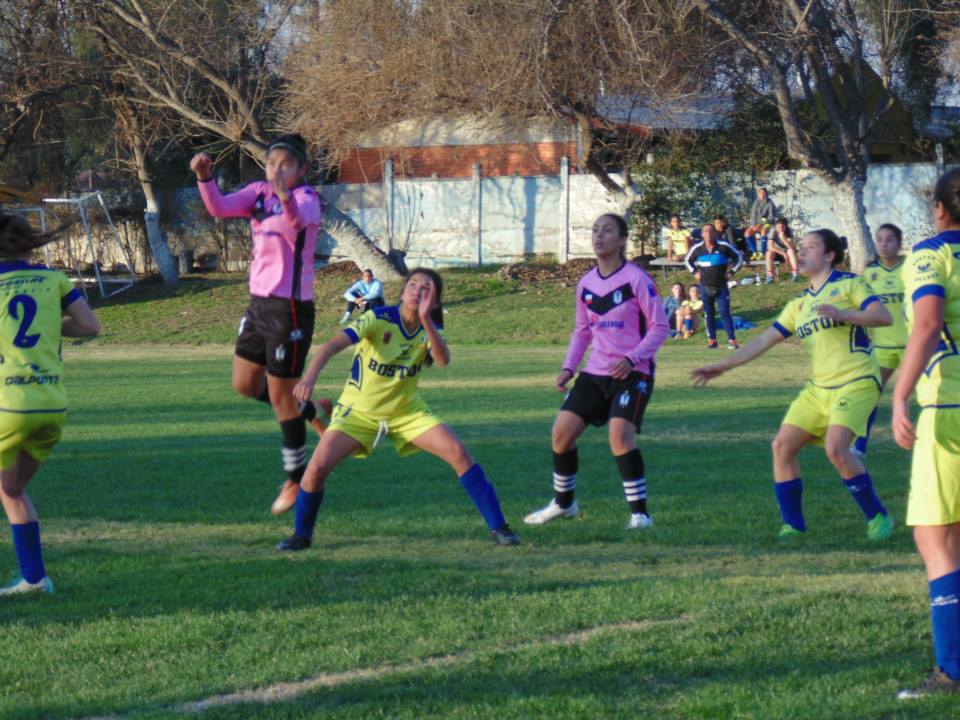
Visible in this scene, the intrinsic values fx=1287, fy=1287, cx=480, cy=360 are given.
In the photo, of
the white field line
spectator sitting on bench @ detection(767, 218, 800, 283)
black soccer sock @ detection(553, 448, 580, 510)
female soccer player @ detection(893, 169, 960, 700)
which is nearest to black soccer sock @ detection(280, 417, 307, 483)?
black soccer sock @ detection(553, 448, 580, 510)

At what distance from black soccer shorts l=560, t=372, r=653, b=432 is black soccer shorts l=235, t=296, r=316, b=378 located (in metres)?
1.83

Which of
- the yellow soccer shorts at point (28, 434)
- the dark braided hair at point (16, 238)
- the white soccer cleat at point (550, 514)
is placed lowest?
the white soccer cleat at point (550, 514)

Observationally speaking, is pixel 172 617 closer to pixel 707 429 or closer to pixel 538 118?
pixel 707 429

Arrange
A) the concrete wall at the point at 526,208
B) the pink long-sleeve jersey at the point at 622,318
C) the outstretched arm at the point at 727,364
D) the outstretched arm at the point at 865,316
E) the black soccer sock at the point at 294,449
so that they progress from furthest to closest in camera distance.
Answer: the concrete wall at the point at 526,208 < the black soccer sock at the point at 294,449 < the pink long-sleeve jersey at the point at 622,318 < the outstretched arm at the point at 865,316 < the outstretched arm at the point at 727,364

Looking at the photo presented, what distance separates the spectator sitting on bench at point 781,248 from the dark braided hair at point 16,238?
83.9ft

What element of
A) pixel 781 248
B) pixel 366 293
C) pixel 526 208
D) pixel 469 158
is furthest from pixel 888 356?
pixel 469 158

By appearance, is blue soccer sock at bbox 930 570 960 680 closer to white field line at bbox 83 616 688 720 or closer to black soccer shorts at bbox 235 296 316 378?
white field line at bbox 83 616 688 720

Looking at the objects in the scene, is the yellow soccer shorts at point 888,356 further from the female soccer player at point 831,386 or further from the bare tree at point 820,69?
the bare tree at point 820,69

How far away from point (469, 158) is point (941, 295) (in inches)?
1390

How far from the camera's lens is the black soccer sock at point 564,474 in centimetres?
852

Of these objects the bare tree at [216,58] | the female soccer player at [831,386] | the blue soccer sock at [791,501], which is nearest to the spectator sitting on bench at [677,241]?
the bare tree at [216,58]

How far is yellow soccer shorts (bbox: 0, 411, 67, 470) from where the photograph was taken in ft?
20.1

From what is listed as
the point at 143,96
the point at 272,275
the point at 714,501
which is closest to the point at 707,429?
the point at 714,501

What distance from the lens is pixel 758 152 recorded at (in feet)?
114
